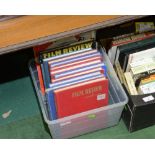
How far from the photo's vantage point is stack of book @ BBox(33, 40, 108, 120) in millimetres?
1099

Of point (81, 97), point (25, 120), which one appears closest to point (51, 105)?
point (81, 97)

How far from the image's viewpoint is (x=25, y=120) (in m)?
1.34

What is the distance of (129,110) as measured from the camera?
1192 millimetres

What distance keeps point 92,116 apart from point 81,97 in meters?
0.09

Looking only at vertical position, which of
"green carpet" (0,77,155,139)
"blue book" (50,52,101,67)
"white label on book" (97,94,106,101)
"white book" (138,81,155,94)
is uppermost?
"blue book" (50,52,101,67)

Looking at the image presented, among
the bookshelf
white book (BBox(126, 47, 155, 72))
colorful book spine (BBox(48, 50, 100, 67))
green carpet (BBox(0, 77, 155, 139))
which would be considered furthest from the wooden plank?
green carpet (BBox(0, 77, 155, 139))

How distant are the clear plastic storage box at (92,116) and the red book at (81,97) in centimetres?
3

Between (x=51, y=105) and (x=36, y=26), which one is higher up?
(x=36, y=26)

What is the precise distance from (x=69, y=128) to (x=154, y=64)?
0.40 meters

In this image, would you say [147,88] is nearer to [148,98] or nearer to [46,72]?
[148,98]

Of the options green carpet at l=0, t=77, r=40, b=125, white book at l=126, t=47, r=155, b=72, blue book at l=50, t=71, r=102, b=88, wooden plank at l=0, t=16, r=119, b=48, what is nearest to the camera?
wooden plank at l=0, t=16, r=119, b=48

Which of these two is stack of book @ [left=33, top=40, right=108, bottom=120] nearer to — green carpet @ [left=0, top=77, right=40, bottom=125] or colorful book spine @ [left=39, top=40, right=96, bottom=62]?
colorful book spine @ [left=39, top=40, right=96, bottom=62]
